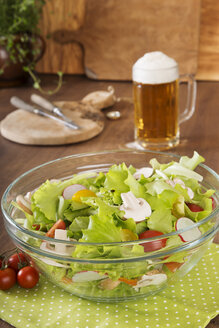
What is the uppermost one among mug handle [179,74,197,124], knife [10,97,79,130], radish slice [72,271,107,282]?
radish slice [72,271,107,282]

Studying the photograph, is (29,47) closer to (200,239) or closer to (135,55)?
(135,55)

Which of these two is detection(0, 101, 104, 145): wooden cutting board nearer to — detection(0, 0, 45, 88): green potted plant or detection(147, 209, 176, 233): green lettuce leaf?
detection(0, 0, 45, 88): green potted plant

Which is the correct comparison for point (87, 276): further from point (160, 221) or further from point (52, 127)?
point (52, 127)

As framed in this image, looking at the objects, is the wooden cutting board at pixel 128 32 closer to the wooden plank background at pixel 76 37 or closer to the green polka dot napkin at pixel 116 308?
the wooden plank background at pixel 76 37

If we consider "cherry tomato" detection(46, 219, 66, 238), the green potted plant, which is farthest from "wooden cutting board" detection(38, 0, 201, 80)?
"cherry tomato" detection(46, 219, 66, 238)

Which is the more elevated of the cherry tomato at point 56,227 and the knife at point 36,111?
the cherry tomato at point 56,227

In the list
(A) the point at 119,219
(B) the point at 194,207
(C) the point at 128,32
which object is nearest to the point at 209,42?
(C) the point at 128,32

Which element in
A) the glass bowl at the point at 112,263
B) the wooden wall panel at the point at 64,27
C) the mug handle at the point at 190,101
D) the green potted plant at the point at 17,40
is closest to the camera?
the glass bowl at the point at 112,263

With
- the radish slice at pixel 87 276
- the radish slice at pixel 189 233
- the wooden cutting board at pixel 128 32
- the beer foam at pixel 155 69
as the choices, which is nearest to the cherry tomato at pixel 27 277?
the radish slice at pixel 87 276
